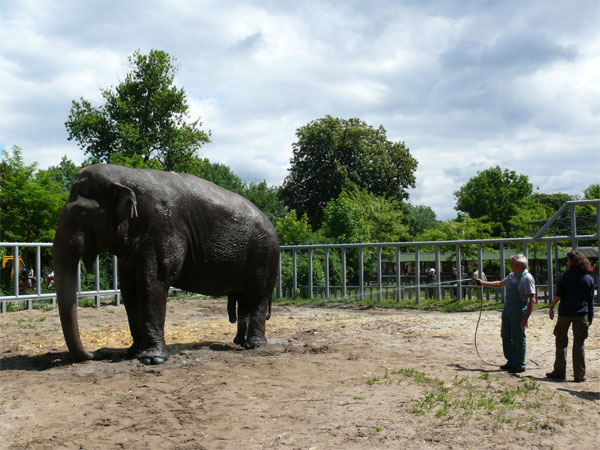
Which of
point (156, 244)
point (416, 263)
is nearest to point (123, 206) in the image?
point (156, 244)

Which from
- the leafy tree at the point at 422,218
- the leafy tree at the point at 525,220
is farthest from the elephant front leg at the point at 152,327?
the leafy tree at the point at 422,218

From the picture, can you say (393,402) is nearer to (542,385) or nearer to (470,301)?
(542,385)

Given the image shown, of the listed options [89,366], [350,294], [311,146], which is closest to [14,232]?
[350,294]

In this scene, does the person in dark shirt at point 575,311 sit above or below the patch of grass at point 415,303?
above

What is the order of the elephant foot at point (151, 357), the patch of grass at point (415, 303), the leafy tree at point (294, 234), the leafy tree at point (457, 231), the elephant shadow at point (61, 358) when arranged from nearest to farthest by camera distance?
the elephant foot at point (151, 357) → the elephant shadow at point (61, 358) → the patch of grass at point (415, 303) → the leafy tree at point (294, 234) → the leafy tree at point (457, 231)

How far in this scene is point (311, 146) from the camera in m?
45.3

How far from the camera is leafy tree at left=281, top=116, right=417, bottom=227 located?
4447 centimetres

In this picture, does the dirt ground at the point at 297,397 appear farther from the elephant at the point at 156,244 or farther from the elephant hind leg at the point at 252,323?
the elephant at the point at 156,244

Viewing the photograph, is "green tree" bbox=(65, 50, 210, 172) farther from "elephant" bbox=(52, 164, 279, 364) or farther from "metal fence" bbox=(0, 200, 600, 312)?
"elephant" bbox=(52, 164, 279, 364)

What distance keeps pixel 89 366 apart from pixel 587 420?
5.97 metres

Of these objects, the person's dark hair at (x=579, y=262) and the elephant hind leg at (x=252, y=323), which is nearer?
the person's dark hair at (x=579, y=262)

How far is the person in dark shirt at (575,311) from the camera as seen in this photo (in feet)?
23.7

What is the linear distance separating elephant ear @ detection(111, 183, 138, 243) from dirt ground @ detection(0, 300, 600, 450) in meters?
1.89

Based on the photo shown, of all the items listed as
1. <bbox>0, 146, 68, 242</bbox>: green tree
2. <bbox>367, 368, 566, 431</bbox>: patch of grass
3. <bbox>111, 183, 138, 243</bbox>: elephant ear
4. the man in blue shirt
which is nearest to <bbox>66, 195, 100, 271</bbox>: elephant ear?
<bbox>111, 183, 138, 243</bbox>: elephant ear
